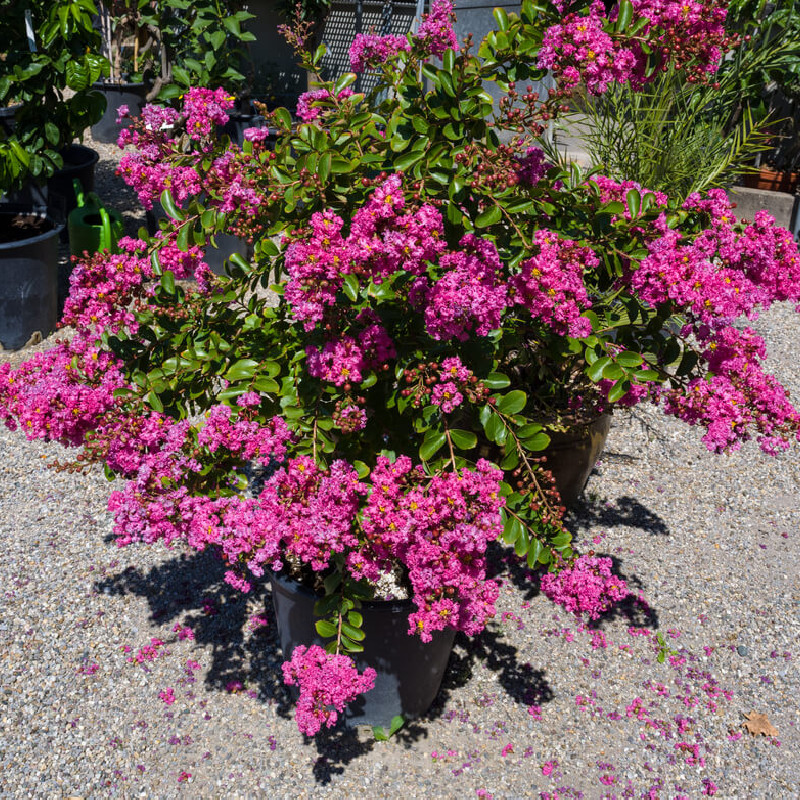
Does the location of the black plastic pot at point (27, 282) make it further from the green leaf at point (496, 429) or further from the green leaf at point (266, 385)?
the green leaf at point (496, 429)

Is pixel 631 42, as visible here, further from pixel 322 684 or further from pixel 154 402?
pixel 322 684

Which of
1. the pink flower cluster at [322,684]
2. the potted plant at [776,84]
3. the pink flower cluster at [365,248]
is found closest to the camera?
the pink flower cluster at [365,248]

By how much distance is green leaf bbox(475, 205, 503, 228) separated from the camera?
59.1 inches

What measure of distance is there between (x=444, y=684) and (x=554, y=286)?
4.31 feet

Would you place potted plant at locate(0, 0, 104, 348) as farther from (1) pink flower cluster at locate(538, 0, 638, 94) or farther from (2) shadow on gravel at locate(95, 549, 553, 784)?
(1) pink flower cluster at locate(538, 0, 638, 94)

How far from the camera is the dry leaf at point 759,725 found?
211 centimetres

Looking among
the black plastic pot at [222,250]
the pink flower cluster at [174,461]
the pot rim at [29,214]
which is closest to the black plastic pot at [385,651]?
the pink flower cluster at [174,461]

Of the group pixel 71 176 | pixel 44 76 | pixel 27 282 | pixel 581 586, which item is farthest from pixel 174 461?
pixel 71 176

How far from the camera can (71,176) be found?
16.4 ft

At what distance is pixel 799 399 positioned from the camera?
3891 millimetres

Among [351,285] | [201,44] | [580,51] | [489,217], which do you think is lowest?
[201,44]

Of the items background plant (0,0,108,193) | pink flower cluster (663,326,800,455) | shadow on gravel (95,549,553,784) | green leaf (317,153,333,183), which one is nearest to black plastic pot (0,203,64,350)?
background plant (0,0,108,193)

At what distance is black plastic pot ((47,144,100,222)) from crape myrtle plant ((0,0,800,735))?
3546 mm

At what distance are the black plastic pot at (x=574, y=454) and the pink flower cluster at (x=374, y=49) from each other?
131 cm
